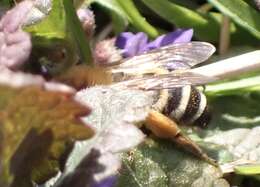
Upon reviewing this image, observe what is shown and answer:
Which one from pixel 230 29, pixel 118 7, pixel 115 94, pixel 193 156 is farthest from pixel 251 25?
pixel 115 94

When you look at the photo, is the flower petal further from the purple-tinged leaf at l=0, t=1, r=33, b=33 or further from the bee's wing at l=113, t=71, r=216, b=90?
the purple-tinged leaf at l=0, t=1, r=33, b=33

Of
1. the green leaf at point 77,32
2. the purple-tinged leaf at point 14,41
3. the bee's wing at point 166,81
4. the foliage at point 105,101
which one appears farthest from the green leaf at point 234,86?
the purple-tinged leaf at point 14,41

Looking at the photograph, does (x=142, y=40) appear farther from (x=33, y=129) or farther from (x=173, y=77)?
(x=33, y=129)

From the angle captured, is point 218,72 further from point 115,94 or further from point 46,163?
point 46,163

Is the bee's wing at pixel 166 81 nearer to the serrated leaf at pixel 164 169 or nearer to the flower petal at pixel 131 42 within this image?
the serrated leaf at pixel 164 169

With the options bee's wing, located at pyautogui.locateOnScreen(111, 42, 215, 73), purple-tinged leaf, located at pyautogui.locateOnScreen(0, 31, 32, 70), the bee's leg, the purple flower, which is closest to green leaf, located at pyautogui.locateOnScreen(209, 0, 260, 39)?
the purple flower

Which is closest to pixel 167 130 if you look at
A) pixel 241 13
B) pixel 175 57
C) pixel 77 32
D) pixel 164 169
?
pixel 164 169
